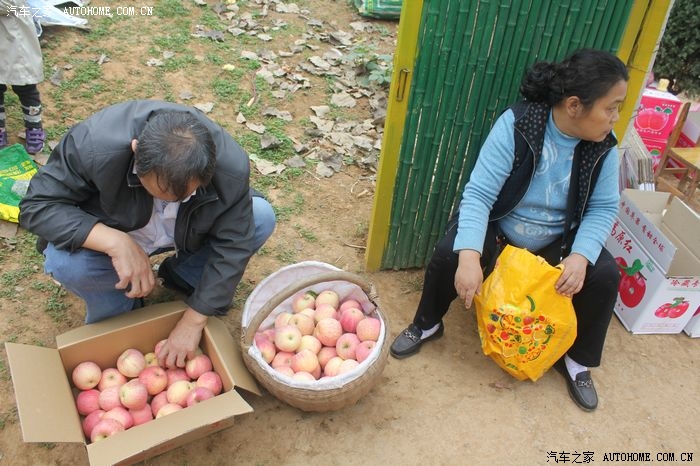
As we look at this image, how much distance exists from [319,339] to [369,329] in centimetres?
27

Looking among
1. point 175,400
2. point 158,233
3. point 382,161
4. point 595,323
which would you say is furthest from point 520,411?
point 158,233

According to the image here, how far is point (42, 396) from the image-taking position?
204cm

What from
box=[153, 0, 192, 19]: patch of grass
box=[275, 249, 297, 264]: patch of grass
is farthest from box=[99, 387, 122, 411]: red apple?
box=[153, 0, 192, 19]: patch of grass

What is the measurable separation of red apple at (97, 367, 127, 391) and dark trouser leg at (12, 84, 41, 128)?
2.26 meters

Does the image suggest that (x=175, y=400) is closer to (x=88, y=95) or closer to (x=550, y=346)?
(x=550, y=346)

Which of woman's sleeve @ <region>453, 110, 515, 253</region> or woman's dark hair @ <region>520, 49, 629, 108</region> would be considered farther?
woman's sleeve @ <region>453, 110, 515, 253</region>

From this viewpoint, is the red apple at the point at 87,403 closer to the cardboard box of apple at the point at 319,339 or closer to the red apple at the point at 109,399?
the red apple at the point at 109,399

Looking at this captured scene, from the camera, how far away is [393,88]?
2.70m

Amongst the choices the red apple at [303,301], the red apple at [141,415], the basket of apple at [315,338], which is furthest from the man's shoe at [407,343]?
the red apple at [141,415]

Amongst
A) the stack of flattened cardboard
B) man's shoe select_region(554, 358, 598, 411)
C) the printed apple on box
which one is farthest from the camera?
the printed apple on box

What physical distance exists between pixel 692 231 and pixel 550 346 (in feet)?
4.38

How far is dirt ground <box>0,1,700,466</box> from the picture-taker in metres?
2.45

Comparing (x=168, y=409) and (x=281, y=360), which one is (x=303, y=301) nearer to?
(x=281, y=360)

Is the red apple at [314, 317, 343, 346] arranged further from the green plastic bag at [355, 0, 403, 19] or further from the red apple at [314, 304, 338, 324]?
the green plastic bag at [355, 0, 403, 19]
